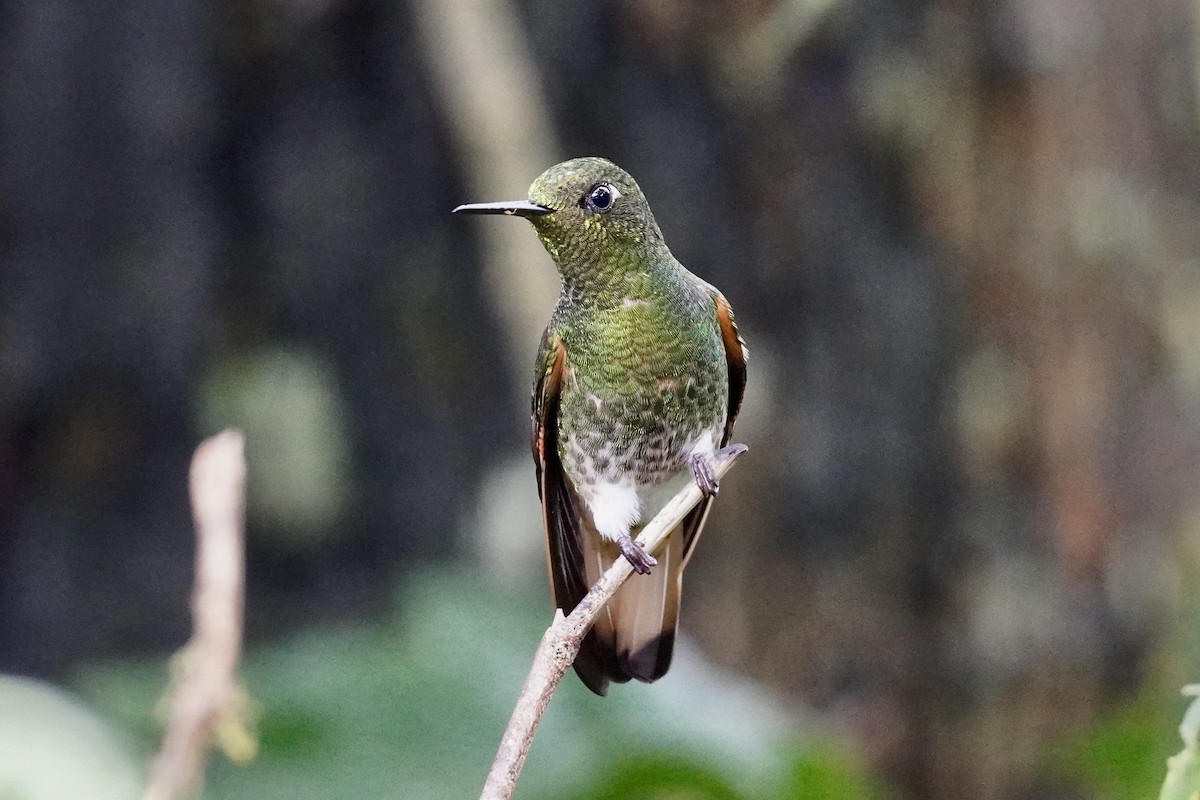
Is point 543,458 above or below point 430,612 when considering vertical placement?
below

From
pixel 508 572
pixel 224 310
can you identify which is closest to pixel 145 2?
pixel 224 310

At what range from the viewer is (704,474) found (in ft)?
5.19

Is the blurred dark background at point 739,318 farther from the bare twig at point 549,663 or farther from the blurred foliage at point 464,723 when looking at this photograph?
Result: the bare twig at point 549,663

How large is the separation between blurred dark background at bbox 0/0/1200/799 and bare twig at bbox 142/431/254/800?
2125 millimetres

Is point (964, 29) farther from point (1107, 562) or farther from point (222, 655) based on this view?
point (222, 655)

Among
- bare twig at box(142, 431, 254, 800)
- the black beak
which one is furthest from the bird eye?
bare twig at box(142, 431, 254, 800)

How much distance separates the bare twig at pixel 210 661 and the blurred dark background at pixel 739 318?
2125 mm

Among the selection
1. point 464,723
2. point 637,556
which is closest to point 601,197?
point 637,556

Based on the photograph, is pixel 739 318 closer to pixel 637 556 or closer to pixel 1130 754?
Answer: pixel 1130 754

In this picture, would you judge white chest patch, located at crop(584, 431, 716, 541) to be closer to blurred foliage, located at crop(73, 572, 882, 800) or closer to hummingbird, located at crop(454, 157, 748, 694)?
hummingbird, located at crop(454, 157, 748, 694)

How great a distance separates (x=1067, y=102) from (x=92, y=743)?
2.69m

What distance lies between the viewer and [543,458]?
70.1 inches

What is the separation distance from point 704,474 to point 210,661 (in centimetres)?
92

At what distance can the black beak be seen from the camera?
3.05 feet
